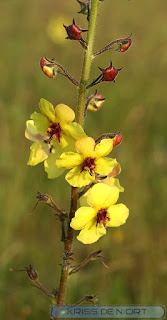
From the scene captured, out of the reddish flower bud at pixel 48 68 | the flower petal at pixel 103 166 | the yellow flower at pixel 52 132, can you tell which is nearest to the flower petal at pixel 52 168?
the yellow flower at pixel 52 132

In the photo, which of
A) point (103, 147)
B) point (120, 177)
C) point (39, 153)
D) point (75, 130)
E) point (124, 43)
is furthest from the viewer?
point (120, 177)

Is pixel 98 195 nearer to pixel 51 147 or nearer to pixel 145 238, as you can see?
pixel 51 147

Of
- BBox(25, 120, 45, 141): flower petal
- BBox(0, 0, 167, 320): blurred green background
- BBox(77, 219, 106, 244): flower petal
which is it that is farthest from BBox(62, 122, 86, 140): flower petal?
BBox(0, 0, 167, 320): blurred green background

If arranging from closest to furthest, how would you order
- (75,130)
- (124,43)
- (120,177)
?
(75,130), (124,43), (120,177)

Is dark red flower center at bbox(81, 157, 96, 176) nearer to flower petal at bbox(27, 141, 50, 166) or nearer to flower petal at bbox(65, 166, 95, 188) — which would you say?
flower petal at bbox(65, 166, 95, 188)

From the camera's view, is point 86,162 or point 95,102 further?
point 95,102

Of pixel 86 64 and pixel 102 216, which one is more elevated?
pixel 86 64

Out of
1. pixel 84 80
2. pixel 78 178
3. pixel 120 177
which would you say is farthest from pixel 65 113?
pixel 120 177

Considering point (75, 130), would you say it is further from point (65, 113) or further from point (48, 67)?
point (48, 67)

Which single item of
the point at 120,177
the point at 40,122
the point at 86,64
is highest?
the point at 120,177
